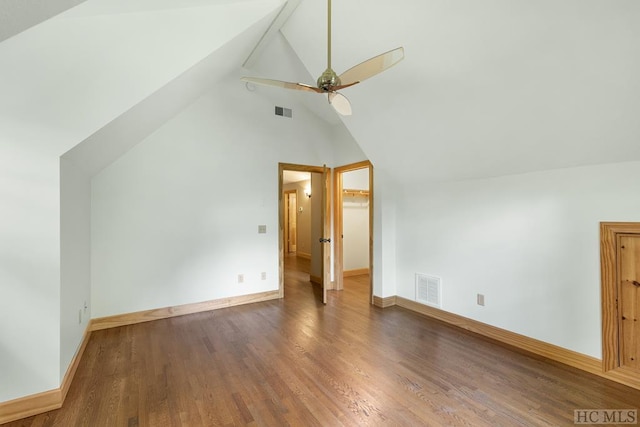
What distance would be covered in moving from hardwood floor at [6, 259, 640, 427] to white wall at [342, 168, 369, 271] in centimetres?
A: 268

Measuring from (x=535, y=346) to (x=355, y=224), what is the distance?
157 inches

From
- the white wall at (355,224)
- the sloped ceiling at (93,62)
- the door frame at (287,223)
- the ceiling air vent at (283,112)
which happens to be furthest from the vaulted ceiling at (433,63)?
the door frame at (287,223)

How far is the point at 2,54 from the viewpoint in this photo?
1.67 m

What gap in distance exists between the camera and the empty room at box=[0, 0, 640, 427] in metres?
1.80

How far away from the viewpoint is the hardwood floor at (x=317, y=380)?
1792 millimetres

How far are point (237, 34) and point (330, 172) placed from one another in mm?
2863

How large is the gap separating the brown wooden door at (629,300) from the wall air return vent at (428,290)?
5.16 feet

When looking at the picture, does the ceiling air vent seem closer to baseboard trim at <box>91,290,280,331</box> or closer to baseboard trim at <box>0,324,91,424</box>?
baseboard trim at <box>91,290,280,331</box>

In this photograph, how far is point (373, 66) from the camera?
1.77 meters

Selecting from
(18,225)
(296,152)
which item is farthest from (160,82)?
(296,152)

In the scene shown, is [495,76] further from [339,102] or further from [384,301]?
[384,301]

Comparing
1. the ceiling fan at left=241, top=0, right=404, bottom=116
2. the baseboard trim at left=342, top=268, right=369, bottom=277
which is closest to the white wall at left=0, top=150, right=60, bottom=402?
the ceiling fan at left=241, top=0, right=404, bottom=116

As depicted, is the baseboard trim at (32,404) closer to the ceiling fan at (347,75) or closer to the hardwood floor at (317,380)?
the hardwood floor at (317,380)

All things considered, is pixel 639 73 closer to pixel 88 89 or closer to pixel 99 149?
pixel 88 89
